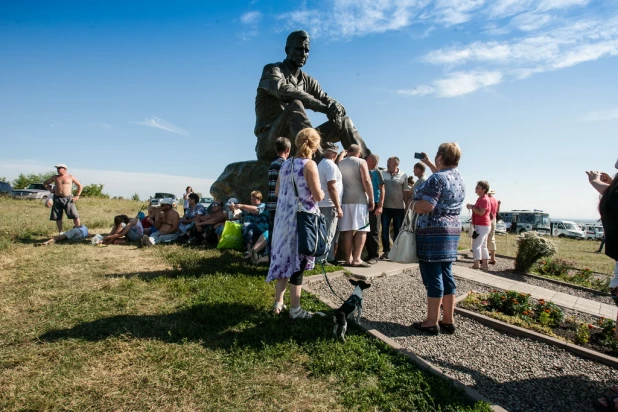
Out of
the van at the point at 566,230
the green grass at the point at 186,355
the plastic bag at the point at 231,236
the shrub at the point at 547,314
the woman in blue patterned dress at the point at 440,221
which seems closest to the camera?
the green grass at the point at 186,355

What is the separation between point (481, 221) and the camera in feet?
23.0

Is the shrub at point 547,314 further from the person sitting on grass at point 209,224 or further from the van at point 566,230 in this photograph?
the van at point 566,230

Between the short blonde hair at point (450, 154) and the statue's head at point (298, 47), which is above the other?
the statue's head at point (298, 47)

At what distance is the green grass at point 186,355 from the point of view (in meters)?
2.32

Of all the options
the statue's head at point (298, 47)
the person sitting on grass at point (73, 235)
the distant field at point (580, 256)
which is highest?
the statue's head at point (298, 47)

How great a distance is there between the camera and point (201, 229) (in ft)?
24.1

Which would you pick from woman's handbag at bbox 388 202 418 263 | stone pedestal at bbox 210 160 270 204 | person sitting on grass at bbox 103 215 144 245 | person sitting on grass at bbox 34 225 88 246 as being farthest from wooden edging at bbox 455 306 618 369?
person sitting on grass at bbox 34 225 88 246

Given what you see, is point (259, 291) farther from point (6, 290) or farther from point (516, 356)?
point (6, 290)

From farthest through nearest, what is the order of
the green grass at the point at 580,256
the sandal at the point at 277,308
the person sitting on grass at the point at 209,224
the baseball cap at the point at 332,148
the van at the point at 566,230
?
the van at the point at 566,230 → the green grass at the point at 580,256 → the person sitting on grass at the point at 209,224 → the baseball cap at the point at 332,148 → the sandal at the point at 277,308

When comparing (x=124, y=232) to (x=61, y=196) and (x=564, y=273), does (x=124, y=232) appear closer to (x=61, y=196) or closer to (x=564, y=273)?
(x=61, y=196)

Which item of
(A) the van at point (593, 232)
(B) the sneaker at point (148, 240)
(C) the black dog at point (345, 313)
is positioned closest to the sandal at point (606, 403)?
(C) the black dog at point (345, 313)

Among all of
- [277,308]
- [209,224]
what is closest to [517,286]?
[277,308]

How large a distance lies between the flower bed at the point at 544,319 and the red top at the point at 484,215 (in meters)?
2.56

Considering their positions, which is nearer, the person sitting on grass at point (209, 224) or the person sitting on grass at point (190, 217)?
the person sitting on grass at point (209, 224)
